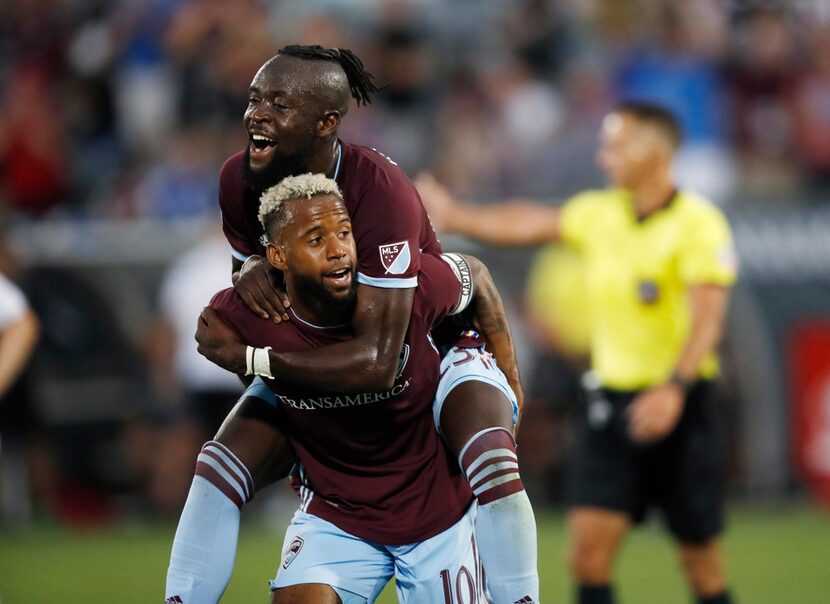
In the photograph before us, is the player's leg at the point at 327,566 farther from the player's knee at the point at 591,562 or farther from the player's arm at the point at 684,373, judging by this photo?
the player's arm at the point at 684,373

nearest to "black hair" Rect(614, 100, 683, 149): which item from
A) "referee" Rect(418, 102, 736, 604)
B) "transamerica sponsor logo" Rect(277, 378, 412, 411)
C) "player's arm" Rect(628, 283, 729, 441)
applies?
"referee" Rect(418, 102, 736, 604)

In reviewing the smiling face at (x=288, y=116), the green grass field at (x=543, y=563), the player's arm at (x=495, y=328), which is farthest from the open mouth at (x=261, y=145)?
the green grass field at (x=543, y=563)

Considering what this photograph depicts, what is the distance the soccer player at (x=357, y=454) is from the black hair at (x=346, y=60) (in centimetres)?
43

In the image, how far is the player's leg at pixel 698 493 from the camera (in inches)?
261

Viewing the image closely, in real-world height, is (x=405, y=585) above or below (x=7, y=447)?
below

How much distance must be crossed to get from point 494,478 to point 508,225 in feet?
7.38

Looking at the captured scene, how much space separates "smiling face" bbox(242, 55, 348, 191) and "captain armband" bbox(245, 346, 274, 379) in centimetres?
56

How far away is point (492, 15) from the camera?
44.8 ft

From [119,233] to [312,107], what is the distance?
662 centimetres

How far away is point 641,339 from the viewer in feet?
22.4

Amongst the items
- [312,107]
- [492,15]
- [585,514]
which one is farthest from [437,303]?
[492,15]

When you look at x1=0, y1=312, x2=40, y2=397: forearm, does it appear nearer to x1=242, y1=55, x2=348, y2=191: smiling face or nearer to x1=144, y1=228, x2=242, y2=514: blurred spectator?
x1=242, y1=55, x2=348, y2=191: smiling face

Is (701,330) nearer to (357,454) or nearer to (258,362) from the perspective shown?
(357,454)

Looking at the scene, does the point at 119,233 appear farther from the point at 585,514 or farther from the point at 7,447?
the point at 585,514
